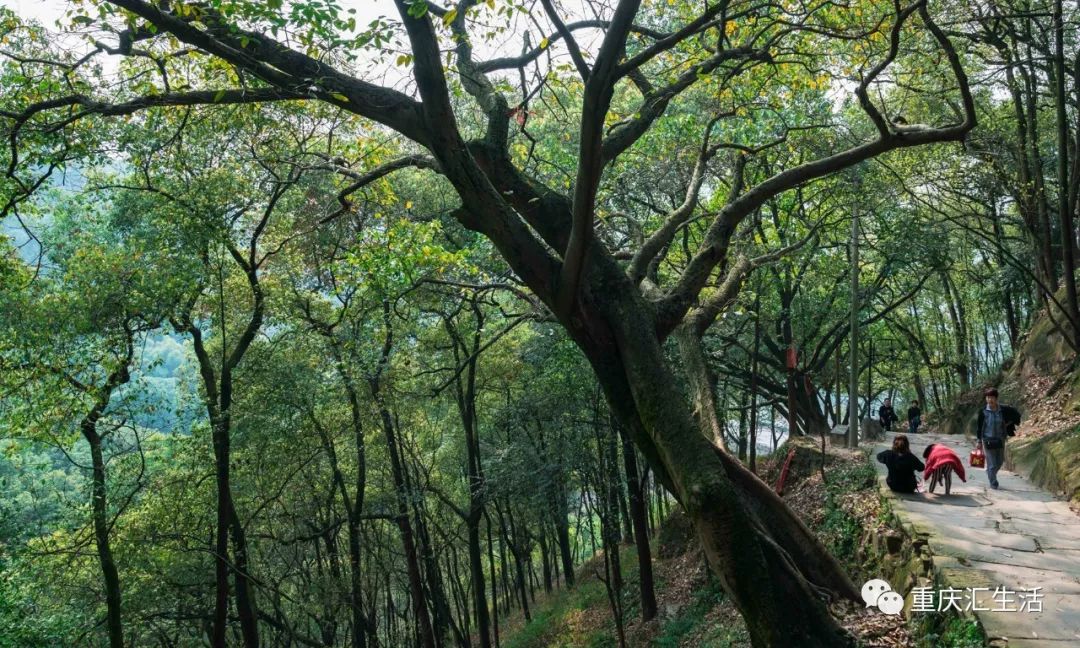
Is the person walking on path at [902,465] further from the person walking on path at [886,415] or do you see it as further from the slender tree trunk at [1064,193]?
the person walking on path at [886,415]

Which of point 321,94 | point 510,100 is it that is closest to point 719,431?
point 321,94

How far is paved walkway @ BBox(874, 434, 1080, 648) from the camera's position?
595cm

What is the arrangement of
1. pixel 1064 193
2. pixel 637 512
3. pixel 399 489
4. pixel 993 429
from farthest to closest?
pixel 399 489 < pixel 637 512 < pixel 1064 193 < pixel 993 429

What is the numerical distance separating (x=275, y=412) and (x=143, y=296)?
4.76 metres

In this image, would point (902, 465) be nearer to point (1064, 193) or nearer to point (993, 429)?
point (993, 429)

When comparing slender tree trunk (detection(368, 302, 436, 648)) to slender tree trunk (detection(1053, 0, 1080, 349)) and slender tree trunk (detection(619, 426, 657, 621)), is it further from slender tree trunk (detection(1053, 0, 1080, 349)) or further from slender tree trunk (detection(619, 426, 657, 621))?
slender tree trunk (detection(1053, 0, 1080, 349))

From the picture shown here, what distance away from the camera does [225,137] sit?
13.4m

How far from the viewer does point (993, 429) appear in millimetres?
10633

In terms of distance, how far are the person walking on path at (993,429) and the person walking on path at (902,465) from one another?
1330mm

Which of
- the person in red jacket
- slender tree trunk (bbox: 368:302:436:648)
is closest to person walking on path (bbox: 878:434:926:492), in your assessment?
the person in red jacket

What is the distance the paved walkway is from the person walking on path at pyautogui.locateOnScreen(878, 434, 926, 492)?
0.17 meters

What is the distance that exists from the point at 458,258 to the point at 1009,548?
22.0ft

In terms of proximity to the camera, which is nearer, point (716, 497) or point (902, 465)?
point (716, 497)

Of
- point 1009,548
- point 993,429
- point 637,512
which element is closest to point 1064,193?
point 993,429
